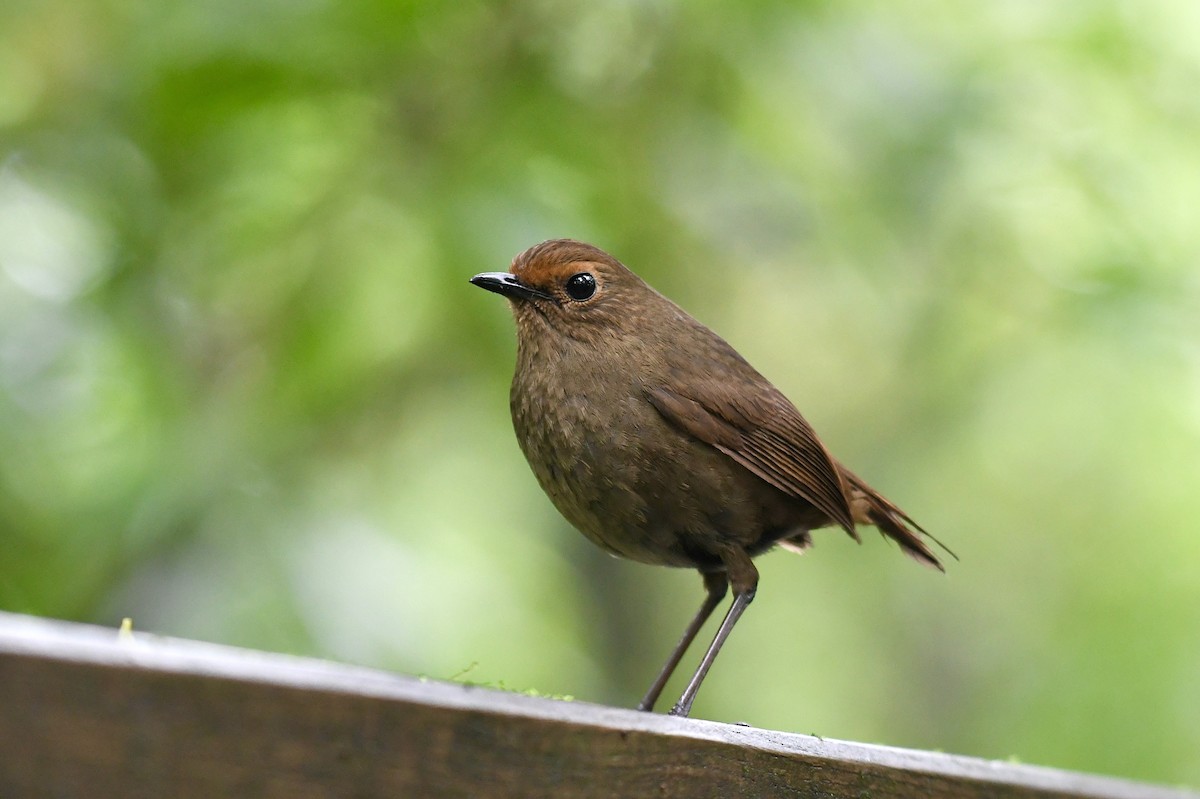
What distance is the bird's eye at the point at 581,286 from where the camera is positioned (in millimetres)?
3541

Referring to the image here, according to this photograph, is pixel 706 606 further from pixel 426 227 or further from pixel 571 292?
pixel 426 227

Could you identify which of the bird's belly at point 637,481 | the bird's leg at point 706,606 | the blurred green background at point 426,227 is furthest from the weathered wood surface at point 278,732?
the bird's leg at point 706,606

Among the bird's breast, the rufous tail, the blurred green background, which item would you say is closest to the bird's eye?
the blurred green background

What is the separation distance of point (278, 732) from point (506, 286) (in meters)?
2.04

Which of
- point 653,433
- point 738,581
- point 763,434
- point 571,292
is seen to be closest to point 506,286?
point 571,292

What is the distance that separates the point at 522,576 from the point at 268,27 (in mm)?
1949

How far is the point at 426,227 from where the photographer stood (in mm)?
3455

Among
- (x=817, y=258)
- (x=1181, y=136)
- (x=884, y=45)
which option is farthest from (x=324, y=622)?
(x=1181, y=136)

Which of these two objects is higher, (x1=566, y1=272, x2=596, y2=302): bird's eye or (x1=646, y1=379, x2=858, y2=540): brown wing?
(x1=566, y1=272, x2=596, y2=302): bird's eye

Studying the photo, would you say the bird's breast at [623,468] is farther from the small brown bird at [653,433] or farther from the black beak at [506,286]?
the black beak at [506,286]

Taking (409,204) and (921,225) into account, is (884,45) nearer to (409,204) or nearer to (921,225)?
(921,225)

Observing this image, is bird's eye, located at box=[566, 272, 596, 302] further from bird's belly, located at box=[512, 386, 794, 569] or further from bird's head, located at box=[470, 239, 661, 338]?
bird's belly, located at box=[512, 386, 794, 569]

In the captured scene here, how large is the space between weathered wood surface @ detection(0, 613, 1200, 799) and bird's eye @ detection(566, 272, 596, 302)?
66.8 inches

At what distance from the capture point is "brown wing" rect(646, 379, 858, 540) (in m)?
3.29
